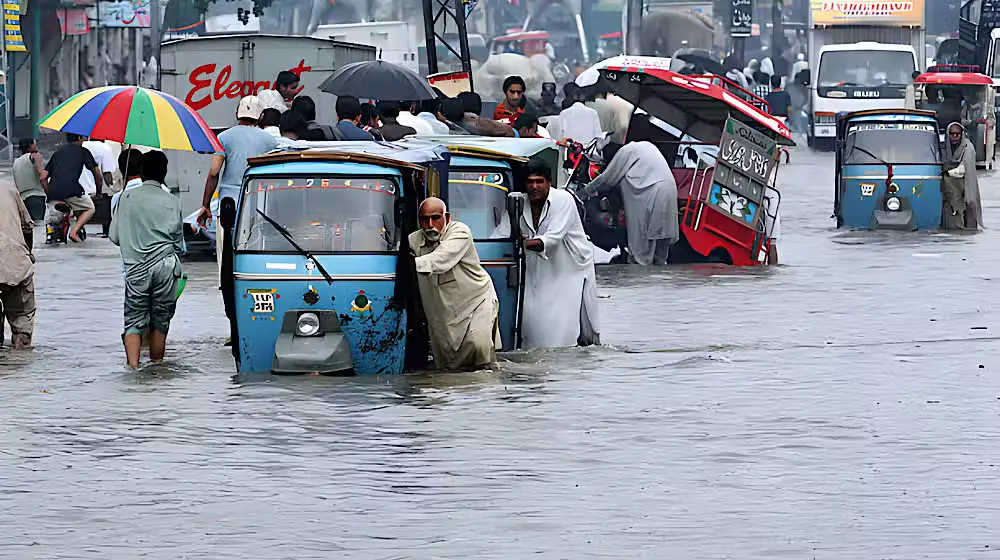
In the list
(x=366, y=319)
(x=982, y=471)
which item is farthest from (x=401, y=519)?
(x=366, y=319)

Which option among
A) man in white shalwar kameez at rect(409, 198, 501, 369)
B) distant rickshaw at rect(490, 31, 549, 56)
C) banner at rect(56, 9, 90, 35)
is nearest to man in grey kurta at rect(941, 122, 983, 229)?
man in white shalwar kameez at rect(409, 198, 501, 369)

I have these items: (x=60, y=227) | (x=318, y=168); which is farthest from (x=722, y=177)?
(x=318, y=168)

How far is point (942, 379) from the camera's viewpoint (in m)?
12.3

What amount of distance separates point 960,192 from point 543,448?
16326mm

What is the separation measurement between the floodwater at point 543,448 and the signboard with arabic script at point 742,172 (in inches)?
160

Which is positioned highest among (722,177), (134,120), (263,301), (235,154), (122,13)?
(122,13)

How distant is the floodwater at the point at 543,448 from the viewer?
779 cm

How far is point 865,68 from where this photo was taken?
1848 inches

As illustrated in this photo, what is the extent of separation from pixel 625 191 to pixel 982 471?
35.2 ft

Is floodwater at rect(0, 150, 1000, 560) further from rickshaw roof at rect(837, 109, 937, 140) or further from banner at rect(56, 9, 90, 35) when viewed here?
banner at rect(56, 9, 90, 35)

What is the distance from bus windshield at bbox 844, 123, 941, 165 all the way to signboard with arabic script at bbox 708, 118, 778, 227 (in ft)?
16.2

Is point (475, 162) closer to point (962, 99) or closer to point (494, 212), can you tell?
point (494, 212)

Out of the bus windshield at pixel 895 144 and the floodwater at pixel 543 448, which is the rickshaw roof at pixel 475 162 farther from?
the bus windshield at pixel 895 144

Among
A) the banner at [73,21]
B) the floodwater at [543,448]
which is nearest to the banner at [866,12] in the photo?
the banner at [73,21]
